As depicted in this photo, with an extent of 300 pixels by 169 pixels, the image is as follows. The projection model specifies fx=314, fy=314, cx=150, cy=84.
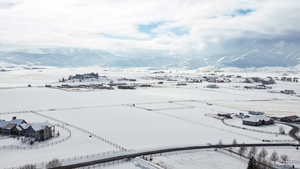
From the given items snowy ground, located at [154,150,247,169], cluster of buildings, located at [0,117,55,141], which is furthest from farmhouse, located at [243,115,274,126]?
cluster of buildings, located at [0,117,55,141]

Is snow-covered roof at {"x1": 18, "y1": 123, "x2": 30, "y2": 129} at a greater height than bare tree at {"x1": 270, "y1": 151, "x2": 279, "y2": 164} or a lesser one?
greater

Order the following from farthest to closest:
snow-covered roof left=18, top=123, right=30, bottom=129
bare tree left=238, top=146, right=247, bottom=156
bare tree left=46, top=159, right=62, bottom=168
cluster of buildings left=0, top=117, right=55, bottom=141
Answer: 1. snow-covered roof left=18, top=123, right=30, bottom=129
2. cluster of buildings left=0, top=117, right=55, bottom=141
3. bare tree left=238, top=146, right=247, bottom=156
4. bare tree left=46, top=159, right=62, bottom=168

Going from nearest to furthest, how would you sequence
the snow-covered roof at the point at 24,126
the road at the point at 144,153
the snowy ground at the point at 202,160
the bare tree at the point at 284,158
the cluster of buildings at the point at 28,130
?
the road at the point at 144,153
the snowy ground at the point at 202,160
the bare tree at the point at 284,158
the cluster of buildings at the point at 28,130
the snow-covered roof at the point at 24,126

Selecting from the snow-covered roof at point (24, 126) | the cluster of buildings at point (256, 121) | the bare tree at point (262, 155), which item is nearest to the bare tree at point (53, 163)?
the snow-covered roof at point (24, 126)

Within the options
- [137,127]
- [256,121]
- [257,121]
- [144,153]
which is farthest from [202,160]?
[257,121]

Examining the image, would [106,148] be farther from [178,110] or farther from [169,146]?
[178,110]

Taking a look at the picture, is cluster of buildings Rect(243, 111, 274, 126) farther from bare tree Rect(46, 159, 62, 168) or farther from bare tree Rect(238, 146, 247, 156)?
bare tree Rect(46, 159, 62, 168)

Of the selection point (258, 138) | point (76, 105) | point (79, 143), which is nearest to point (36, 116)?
point (76, 105)

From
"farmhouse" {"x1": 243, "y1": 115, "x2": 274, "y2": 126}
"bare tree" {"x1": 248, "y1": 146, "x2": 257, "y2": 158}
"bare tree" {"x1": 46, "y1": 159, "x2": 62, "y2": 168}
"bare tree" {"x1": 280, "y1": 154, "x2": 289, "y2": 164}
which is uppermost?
"farmhouse" {"x1": 243, "y1": 115, "x2": 274, "y2": 126}

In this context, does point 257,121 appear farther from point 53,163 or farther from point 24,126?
point 24,126

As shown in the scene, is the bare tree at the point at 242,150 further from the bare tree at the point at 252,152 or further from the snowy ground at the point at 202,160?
the snowy ground at the point at 202,160
